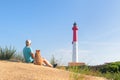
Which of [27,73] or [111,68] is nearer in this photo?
[27,73]

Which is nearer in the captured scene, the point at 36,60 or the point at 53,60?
the point at 36,60

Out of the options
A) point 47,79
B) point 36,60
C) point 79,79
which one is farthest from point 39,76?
point 36,60

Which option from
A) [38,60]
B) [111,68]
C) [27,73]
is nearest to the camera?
[27,73]

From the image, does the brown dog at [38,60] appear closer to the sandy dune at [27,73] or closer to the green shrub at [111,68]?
the sandy dune at [27,73]

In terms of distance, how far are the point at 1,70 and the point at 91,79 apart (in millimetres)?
3479

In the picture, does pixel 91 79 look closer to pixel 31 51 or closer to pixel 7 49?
pixel 31 51

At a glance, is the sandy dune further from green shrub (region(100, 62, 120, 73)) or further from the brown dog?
green shrub (region(100, 62, 120, 73))

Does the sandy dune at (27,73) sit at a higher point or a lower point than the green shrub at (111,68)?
lower

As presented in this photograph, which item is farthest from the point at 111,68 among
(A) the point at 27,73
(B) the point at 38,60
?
(A) the point at 27,73

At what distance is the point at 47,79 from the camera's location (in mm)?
12328

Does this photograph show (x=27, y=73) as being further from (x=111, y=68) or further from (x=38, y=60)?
(x=111, y=68)

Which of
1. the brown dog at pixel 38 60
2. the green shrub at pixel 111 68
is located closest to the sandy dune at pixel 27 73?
the brown dog at pixel 38 60

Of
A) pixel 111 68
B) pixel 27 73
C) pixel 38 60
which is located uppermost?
pixel 38 60

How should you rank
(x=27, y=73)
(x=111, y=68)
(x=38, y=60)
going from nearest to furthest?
(x=27, y=73), (x=38, y=60), (x=111, y=68)
